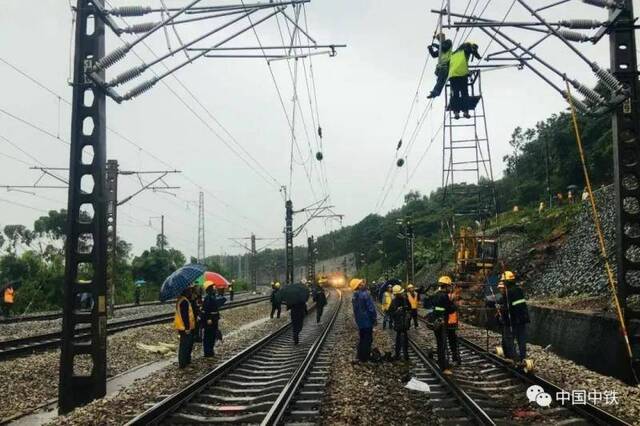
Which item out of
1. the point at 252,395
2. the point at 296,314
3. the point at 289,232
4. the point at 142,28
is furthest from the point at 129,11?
the point at 289,232

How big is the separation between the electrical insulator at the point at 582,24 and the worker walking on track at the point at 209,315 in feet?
32.4

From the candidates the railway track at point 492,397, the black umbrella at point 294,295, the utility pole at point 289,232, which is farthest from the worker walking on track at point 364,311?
the utility pole at point 289,232

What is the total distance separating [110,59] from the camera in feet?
34.2

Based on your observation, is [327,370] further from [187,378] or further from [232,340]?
[232,340]

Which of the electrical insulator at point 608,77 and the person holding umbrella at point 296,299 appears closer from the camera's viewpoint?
the electrical insulator at point 608,77

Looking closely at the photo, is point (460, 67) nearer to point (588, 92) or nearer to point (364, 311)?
point (588, 92)

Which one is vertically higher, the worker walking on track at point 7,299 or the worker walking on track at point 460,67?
the worker walking on track at point 460,67

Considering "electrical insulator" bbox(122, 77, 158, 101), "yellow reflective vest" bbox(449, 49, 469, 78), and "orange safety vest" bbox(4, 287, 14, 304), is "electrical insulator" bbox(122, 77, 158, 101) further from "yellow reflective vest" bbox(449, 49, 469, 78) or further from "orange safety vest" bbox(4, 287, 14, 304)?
"orange safety vest" bbox(4, 287, 14, 304)

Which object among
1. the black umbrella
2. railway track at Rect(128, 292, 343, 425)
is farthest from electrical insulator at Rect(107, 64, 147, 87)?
the black umbrella

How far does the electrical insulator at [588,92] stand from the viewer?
1060 cm

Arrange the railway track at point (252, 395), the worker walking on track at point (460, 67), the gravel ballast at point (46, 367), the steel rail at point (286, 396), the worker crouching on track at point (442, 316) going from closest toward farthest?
the steel rail at point (286, 396), the railway track at point (252, 395), the gravel ballast at point (46, 367), the worker crouching on track at point (442, 316), the worker walking on track at point (460, 67)

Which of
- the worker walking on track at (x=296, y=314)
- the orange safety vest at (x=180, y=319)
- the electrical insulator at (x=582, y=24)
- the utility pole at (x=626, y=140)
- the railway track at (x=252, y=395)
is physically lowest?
the railway track at (x=252, y=395)

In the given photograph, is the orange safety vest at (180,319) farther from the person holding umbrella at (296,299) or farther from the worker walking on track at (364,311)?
the person holding umbrella at (296,299)

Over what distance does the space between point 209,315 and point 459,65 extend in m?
8.76
